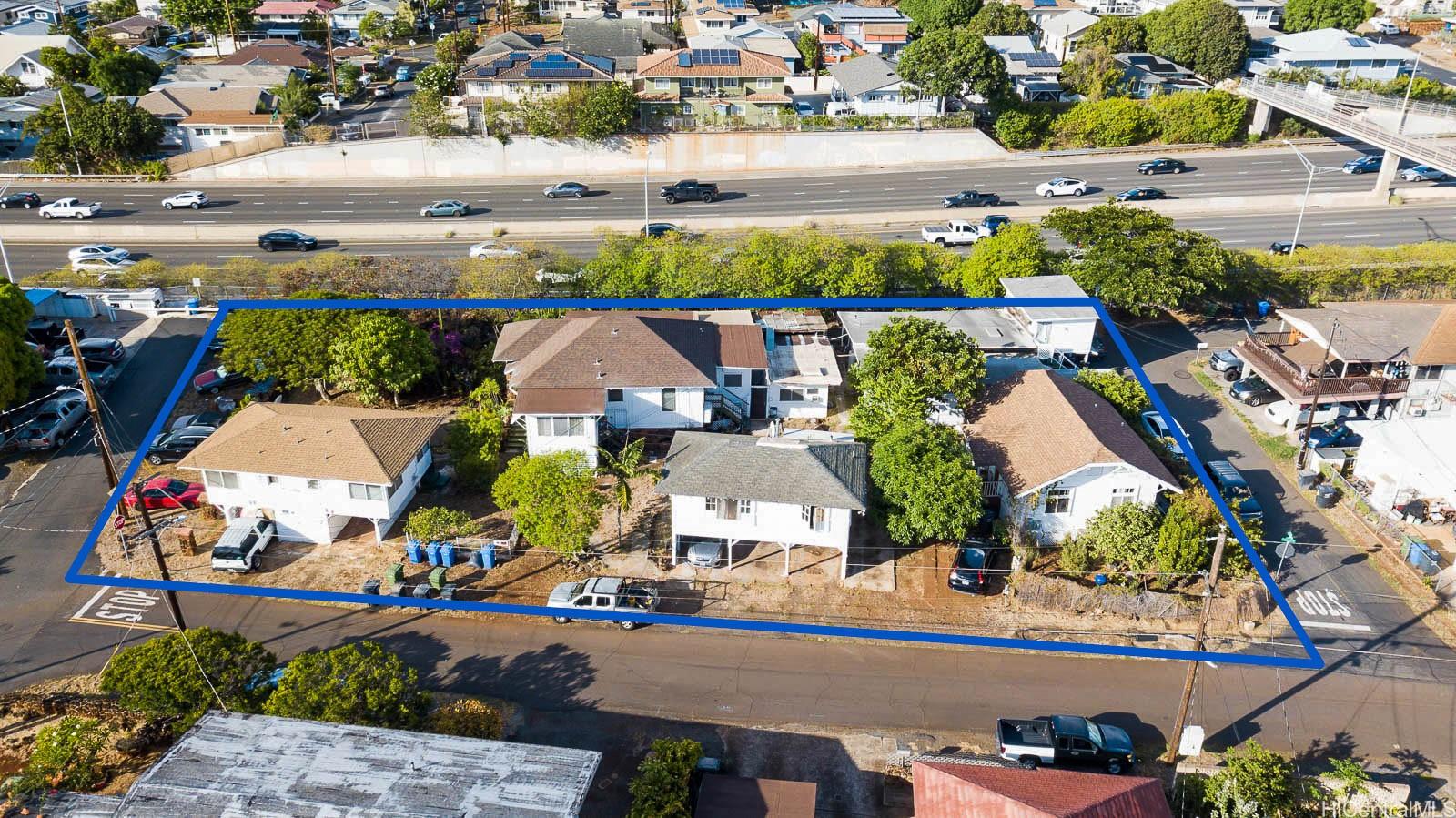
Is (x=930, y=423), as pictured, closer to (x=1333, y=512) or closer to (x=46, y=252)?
(x=1333, y=512)

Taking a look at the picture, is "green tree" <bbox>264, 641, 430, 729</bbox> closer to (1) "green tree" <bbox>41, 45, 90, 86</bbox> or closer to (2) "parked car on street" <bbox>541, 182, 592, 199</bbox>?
(2) "parked car on street" <bbox>541, 182, 592, 199</bbox>

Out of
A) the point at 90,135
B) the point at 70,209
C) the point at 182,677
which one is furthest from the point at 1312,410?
the point at 90,135

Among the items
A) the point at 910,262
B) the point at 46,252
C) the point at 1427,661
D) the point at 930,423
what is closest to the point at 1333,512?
the point at 1427,661

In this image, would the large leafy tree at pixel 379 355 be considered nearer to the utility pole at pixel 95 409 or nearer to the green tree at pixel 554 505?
the utility pole at pixel 95 409

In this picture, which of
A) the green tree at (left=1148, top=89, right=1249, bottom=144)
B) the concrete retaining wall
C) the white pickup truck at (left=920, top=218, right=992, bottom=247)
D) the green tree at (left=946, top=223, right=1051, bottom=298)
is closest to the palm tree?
the green tree at (left=946, top=223, right=1051, bottom=298)

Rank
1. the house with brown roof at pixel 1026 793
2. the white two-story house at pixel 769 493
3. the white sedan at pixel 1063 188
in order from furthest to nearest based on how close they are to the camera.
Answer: the white sedan at pixel 1063 188, the white two-story house at pixel 769 493, the house with brown roof at pixel 1026 793

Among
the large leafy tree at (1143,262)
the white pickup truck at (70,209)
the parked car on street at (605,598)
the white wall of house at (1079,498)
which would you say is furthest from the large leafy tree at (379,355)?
the white pickup truck at (70,209)
